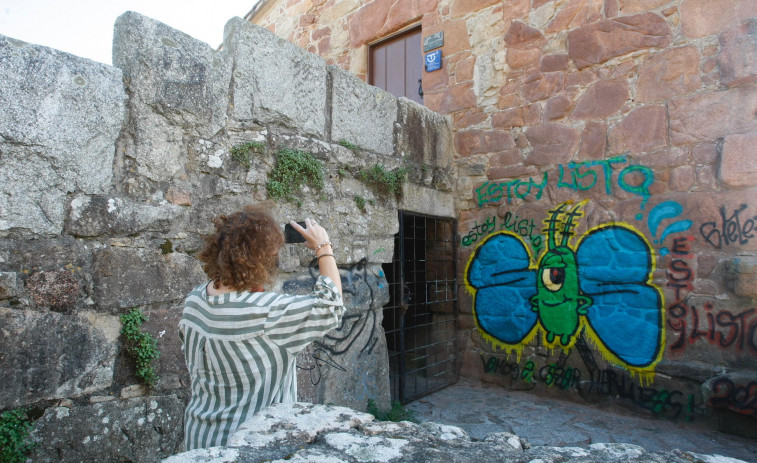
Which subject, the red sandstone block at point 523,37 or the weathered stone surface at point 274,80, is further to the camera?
the red sandstone block at point 523,37

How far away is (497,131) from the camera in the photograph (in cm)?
432

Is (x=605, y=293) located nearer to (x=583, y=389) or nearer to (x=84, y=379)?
(x=583, y=389)

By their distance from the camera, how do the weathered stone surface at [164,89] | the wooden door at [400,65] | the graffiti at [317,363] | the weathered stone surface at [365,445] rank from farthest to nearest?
the wooden door at [400,65] < the graffiti at [317,363] < the weathered stone surface at [164,89] < the weathered stone surface at [365,445]

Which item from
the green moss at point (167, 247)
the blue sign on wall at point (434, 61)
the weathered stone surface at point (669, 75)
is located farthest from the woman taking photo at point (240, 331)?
the blue sign on wall at point (434, 61)

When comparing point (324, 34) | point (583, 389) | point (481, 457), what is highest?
point (324, 34)

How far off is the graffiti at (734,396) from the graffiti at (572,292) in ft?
1.25

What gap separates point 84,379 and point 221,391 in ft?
3.11

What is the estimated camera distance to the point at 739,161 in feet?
10.4

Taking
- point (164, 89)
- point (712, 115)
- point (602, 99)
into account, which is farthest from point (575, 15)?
point (164, 89)

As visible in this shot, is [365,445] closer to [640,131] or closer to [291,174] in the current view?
[291,174]

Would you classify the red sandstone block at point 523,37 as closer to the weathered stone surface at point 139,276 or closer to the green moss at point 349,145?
the green moss at point 349,145

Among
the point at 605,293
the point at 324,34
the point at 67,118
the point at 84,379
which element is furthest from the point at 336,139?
the point at 324,34

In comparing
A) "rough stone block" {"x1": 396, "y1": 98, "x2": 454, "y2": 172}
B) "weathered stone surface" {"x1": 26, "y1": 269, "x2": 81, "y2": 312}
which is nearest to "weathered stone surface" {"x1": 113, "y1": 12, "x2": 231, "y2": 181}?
"weathered stone surface" {"x1": 26, "y1": 269, "x2": 81, "y2": 312}

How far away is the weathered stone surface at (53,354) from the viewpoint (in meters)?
1.76
